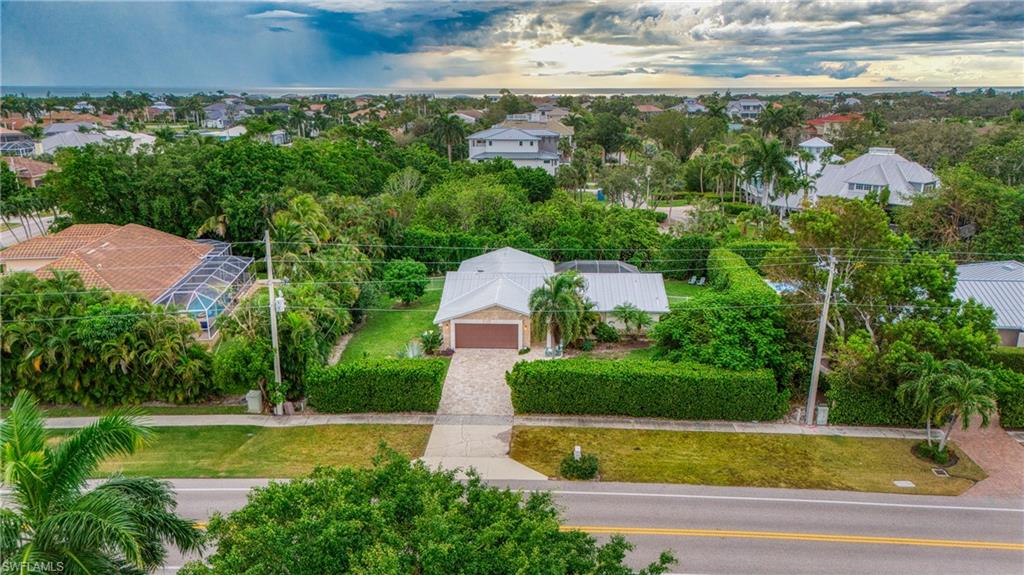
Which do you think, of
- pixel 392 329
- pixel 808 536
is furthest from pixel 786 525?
pixel 392 329

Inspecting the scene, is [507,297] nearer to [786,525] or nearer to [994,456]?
[786,525]

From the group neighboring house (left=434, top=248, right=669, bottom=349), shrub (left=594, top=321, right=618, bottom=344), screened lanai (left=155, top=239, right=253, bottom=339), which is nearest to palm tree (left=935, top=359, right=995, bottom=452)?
neighboring house (left=434, top=248, right=669, bottom=349)

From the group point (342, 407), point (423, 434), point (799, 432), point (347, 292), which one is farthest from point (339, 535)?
point (347, 292)

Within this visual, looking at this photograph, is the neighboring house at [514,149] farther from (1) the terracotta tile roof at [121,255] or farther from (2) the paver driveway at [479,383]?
(2) the paver driveway at [479,383]

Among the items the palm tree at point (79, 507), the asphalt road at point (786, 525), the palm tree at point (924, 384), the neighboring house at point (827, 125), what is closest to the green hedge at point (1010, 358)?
the palm tree at point (924, 384)

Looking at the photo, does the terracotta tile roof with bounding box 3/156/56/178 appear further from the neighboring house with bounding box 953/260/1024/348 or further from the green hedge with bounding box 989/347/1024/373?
the green hedge with bounding box 989/347/1024/373

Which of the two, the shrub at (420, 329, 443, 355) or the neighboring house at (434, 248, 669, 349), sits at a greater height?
the neighboring house at (434, 248, 669, 349)

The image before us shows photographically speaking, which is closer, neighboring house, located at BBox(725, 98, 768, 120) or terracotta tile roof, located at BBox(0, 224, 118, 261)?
terracotta tile roof, located at BBox(0, 224, 118, 261)
